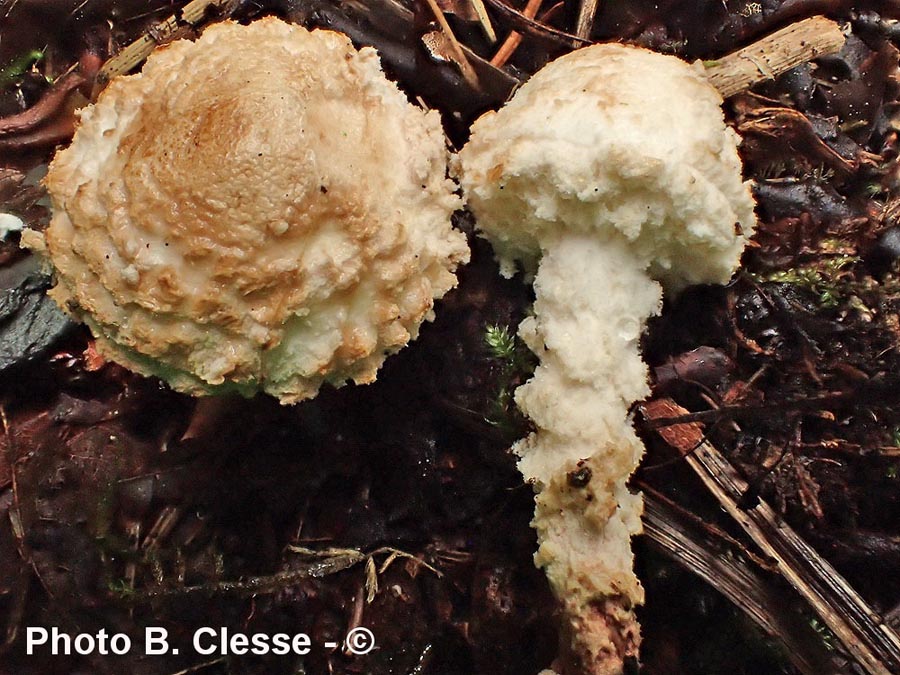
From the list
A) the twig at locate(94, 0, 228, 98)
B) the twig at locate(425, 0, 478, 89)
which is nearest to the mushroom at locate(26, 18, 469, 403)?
the twig at locate(425, 0, 478, 89)

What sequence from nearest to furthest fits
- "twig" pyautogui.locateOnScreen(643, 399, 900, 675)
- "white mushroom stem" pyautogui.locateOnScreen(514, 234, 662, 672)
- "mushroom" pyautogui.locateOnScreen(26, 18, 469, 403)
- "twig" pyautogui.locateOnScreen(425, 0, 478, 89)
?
"mushroom" pyautogui.locateOnScreen(26, 18, 469, 403) → "white mushroom stem" pyautogui.locateOnScreen(514, 234, 662, 672) → "twig" pyautogui.locateOnScreen(643, 399, 900, 675) → "twig" pyautogui.locateOnScreen(425, 0, 478, 89)

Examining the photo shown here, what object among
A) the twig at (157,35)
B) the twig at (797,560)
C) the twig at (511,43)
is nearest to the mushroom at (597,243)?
the twig at (797,560)

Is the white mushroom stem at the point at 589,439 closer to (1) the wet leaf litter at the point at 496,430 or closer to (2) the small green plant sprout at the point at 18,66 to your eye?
(1) the wet leaf litter at the point at 496,430

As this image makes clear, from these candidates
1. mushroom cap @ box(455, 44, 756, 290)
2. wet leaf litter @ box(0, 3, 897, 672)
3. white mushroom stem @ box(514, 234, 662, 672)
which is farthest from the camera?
wet leaf litter @ box(0, 3, 897, 672)

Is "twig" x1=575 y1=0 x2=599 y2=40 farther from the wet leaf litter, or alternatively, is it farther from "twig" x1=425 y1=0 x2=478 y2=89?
"twig" x1=425 y1=0 x2=478 y2=89

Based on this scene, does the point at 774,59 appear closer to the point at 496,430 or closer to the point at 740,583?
the point at 496,430

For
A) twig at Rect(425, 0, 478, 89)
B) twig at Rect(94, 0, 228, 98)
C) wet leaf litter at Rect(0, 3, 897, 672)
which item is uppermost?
twig at Rect(94, 0, 228, 98)

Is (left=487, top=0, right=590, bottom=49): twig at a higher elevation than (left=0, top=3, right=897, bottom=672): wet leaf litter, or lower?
higher

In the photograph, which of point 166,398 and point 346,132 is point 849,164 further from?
point 166,398
